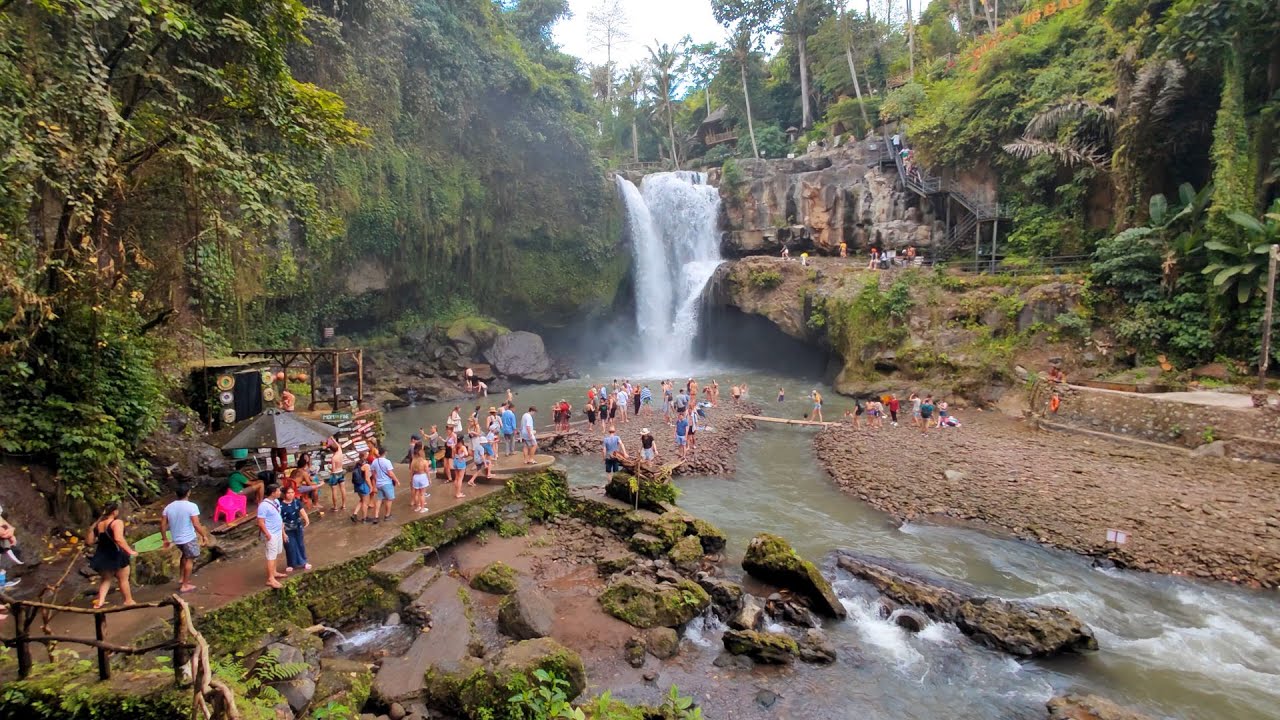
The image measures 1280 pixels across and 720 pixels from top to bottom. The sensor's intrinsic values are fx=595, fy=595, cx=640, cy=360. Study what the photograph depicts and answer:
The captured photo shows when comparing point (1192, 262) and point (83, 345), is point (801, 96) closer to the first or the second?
point (1192, 262)

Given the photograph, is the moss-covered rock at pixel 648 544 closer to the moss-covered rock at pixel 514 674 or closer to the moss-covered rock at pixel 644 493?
the moss-covered rock at pixel 644 493

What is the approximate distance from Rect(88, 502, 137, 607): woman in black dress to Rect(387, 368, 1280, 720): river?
7512 millimetres

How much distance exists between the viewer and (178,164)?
30.6 ft

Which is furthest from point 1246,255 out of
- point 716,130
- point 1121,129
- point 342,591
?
point 716,130

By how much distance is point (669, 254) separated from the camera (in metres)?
35.1

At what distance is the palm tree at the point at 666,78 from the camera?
45594mm

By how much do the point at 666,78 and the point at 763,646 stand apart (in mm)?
45543

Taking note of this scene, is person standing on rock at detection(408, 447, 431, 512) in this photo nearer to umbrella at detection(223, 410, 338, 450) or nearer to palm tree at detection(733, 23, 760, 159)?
umbrella at detection(223, 410, 338, 450)

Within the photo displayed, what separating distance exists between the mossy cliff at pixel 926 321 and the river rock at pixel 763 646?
52.3 feet

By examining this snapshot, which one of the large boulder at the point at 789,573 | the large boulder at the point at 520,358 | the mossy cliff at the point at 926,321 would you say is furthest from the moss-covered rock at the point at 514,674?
the large boulder at the point at 520,358

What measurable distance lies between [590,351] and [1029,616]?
29414 mm

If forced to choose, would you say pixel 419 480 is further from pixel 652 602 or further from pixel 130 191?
pixel 130 191

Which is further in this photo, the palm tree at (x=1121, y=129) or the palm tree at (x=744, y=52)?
the palm tree at (x=744, y=52)

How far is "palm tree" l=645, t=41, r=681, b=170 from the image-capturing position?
45594 mm
